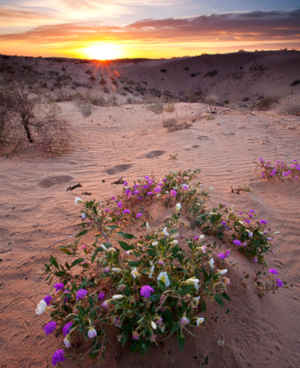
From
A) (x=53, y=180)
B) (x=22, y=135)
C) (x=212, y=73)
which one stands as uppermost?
(x=212, y=73)

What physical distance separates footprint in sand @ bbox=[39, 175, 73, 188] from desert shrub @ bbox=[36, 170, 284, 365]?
1.96 m

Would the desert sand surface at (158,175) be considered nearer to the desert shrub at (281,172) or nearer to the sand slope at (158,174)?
the sand slope at (158,174)

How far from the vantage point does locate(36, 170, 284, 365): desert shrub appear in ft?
4.22

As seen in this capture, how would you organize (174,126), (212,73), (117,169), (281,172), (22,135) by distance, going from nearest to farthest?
(281,172) < (117,169) < (22,135) < (174,126) < (212,73)

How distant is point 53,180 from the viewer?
14.7 ft

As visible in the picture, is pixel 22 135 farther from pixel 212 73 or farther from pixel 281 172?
pixel 212 73

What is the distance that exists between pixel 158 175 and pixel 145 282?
A: 2.92m

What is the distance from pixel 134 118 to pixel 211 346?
9.26 m

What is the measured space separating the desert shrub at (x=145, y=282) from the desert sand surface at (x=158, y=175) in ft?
0.54

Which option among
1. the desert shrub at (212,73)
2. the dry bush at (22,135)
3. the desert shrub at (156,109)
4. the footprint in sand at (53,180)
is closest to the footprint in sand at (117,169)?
the footprint in sand at (53,180)

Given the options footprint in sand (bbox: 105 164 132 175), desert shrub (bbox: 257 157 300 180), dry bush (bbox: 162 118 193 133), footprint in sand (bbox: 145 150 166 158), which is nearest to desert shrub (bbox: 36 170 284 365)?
desert shrub (bbox: 257 157 300 180)

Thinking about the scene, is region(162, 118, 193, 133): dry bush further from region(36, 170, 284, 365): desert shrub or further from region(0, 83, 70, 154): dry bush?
region(36, 170, 284, 365): desert shrub

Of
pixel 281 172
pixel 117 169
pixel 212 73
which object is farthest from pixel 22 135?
pixel 212 73

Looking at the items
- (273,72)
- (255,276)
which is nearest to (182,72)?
(273,72)
